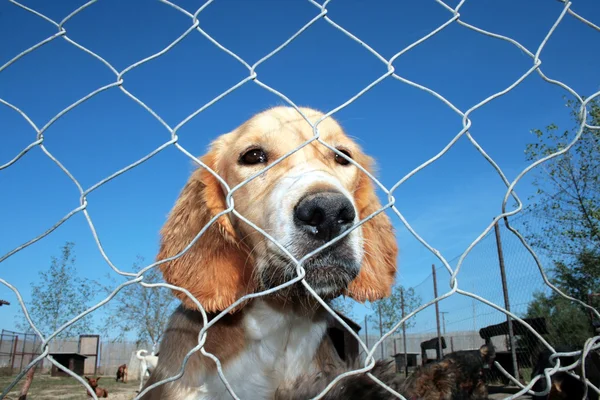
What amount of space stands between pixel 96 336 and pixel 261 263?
35285 millimetres

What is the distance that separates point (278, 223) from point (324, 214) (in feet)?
0.91

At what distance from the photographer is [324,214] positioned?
72.3 inches

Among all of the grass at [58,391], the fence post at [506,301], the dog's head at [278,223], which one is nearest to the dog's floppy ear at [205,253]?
the dog's head at [278,223]

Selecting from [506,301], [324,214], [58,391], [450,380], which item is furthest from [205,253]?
[58,391]

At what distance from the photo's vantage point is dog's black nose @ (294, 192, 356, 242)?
181 centimetres

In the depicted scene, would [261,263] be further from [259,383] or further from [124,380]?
[124,380]

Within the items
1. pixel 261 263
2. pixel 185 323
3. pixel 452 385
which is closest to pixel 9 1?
pixel 261 263

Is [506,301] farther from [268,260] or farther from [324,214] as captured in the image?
[324,214]

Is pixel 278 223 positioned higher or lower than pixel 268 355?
higher

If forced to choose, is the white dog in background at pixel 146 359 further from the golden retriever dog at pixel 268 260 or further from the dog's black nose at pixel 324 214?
the dog's black nose at pixel 324 214

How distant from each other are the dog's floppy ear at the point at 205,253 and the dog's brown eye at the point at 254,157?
255mm

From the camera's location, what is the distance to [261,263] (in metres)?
2.40

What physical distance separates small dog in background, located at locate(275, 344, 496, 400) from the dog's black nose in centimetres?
65

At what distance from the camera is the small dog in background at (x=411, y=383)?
1936 mm
